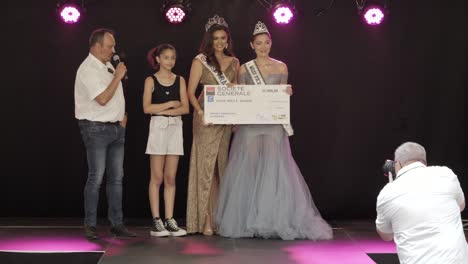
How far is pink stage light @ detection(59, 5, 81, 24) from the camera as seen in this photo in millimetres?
6375

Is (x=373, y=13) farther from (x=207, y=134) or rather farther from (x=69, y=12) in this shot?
(x=69, y=12)

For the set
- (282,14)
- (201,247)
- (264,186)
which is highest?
(282,14)

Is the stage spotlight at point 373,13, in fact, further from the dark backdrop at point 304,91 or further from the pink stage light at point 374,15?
the dark backdrop at point 304,91

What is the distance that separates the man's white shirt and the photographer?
8.81 feet

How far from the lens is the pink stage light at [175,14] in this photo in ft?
21.3

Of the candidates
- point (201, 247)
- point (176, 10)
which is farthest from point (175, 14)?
point (201, 247)

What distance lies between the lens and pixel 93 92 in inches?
215

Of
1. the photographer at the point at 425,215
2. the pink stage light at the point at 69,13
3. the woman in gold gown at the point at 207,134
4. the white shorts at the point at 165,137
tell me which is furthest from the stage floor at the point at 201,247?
the pink stage light at the point at 69,13

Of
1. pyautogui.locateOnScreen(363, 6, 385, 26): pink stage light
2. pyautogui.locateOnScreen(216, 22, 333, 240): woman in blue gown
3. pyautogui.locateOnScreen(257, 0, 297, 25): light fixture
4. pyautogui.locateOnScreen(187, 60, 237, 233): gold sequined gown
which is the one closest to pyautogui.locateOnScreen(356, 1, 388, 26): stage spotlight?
pyautogui.locateOnScreen(363, 6, 385, 26): pink stage light

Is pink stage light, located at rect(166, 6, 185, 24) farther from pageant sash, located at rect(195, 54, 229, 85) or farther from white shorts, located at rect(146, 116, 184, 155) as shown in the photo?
white shorts, located at rect(146, 116, 184, 155)

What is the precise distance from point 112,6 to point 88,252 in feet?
8.18

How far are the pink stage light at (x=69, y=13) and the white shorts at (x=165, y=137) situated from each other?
1282 mm

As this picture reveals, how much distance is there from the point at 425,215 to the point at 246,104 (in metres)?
2.66

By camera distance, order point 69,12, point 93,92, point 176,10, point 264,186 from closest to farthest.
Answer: point 93,92 → point 264,186 → point 69,12 → point 176,10
